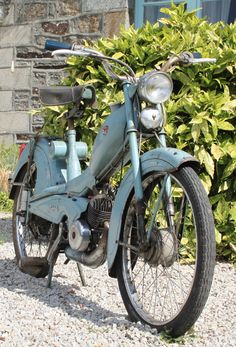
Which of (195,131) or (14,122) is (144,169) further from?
(14,122)

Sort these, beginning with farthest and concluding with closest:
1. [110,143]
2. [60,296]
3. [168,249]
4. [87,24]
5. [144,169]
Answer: [87,24]
[60,296]
[110,143]
[144,169]
[168,249]

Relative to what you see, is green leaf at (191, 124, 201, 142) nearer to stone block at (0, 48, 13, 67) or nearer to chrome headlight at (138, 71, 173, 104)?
chrome headlight at (138, 71, 173, 104)

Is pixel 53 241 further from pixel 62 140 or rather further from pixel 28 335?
pixel 28 335

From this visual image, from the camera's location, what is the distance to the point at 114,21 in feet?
24.6

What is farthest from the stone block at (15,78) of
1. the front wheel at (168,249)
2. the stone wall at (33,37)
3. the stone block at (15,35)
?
the front wheel at (168,249)

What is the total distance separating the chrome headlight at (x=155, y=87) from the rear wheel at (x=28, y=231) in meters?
1.24

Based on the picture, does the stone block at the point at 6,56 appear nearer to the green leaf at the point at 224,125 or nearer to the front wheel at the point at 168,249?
the green leaf at the point at 224,125

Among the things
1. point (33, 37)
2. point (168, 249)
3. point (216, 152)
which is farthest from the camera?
point (33, 37)

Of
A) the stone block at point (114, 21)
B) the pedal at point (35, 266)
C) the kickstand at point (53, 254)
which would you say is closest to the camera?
the kickstand at point (53, 254)

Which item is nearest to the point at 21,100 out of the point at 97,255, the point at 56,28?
the point at 56,28

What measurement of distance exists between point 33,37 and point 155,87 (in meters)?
5.23

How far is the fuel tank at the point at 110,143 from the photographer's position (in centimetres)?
322

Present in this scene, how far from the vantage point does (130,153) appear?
309cm

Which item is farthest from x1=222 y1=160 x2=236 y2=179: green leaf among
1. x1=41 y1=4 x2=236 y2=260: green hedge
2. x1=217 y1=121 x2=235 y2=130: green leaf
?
x1=217 y1=121 x2=235 y2=130: green leaf
